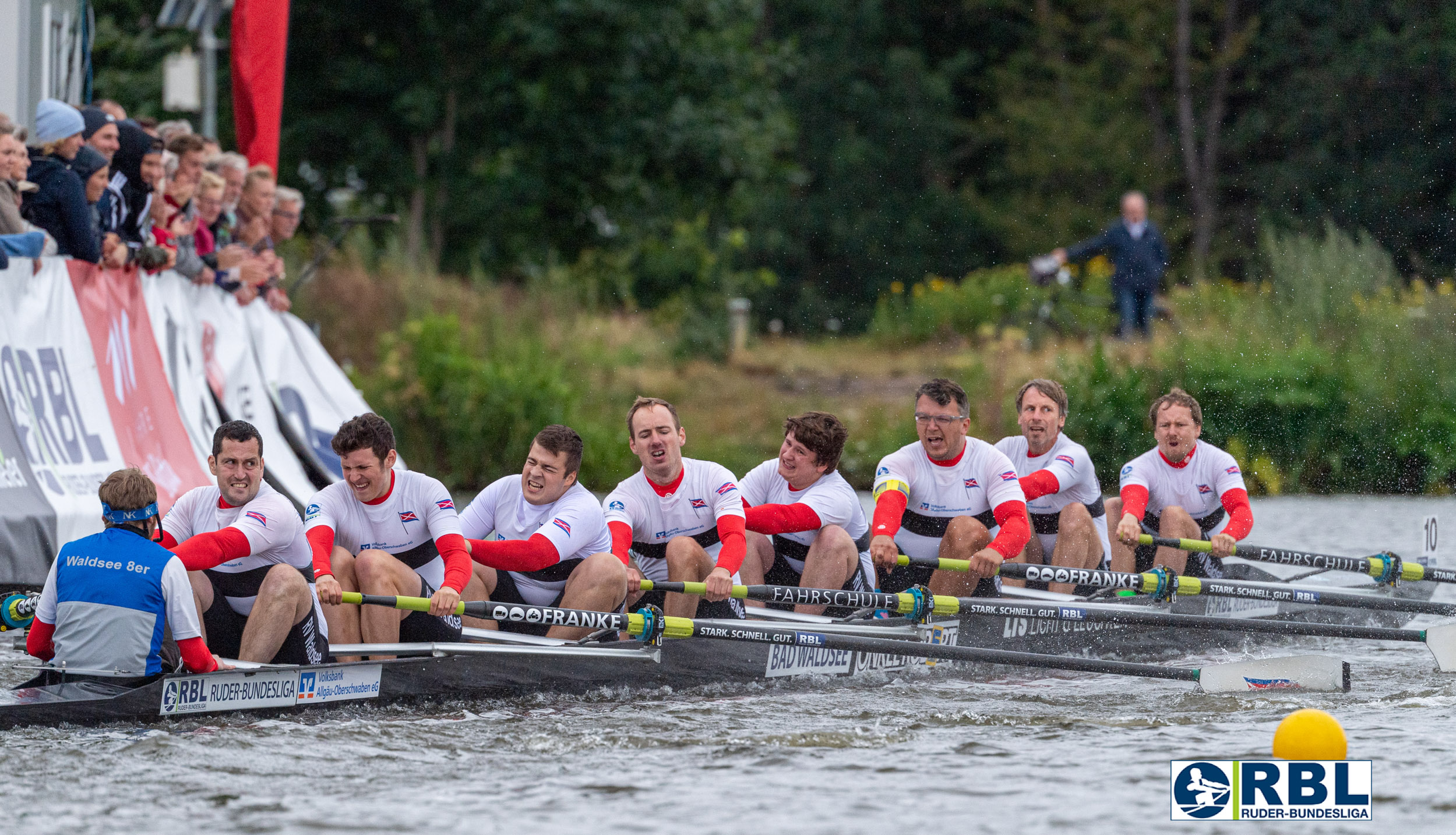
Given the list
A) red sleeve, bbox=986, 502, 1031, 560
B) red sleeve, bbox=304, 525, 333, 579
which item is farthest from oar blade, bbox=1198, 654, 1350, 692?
red sleeve, bbox=304, 525, 333, 579

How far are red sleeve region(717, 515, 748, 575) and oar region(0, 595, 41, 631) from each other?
2.80m

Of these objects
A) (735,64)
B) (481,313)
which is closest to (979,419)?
(481,313)

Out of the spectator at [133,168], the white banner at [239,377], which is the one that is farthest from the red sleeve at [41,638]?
the white banner at [239,377]

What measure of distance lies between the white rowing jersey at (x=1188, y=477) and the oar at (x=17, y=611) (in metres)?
5.83

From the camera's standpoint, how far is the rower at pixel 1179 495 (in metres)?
10.0

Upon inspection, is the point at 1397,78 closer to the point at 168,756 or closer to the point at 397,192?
the point at 397,192

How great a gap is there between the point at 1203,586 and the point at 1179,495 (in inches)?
37.9

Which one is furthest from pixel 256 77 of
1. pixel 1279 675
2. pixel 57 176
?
pixel 1279 675

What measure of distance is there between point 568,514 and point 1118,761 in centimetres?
255

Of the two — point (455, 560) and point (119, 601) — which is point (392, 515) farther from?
point (119, 601)

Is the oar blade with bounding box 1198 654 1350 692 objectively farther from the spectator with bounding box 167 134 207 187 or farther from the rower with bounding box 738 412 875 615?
the spectator with bounding box 167 134 207 187

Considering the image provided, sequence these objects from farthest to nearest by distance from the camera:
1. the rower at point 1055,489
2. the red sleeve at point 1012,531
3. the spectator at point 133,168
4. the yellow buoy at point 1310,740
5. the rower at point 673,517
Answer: the spectator at point 133,168
the rower at point 1055,489
the red sleeve at point 1012,531
the rower at point 673,517
the yellow buoy at point 1310,740

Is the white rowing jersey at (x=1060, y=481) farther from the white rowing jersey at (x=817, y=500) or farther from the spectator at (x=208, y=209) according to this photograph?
the spectator at (x=208, y=209)

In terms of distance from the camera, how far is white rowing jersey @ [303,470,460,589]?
743 centimetres
